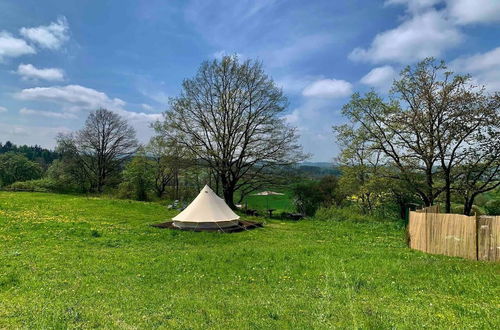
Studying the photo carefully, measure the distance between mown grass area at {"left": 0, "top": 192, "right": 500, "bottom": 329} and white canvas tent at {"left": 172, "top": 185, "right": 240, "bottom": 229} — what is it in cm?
372

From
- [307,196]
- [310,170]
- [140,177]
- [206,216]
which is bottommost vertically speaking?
[206,216]

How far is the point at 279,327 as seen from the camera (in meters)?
4.81

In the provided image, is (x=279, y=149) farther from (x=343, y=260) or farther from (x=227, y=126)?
(x=343, y=260)

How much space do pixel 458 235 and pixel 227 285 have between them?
8.75 m

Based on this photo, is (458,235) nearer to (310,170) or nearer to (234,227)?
(234,227)

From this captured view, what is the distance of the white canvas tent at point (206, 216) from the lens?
18.4m

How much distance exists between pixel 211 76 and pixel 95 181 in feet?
103

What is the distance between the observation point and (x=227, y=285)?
7.73 metres

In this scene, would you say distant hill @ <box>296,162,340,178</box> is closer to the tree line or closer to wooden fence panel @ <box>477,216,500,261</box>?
the tree line

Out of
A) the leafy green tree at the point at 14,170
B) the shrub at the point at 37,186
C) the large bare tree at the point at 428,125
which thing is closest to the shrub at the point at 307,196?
the large bare tree at the point at 428,125

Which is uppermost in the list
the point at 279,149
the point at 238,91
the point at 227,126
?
the point at 238,91

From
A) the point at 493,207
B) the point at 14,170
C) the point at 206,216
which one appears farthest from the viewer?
the point at 14,170

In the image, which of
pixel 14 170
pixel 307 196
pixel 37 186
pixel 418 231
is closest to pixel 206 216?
pixel 418 231

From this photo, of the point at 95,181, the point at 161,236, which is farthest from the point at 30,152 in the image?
the point at 161,236
